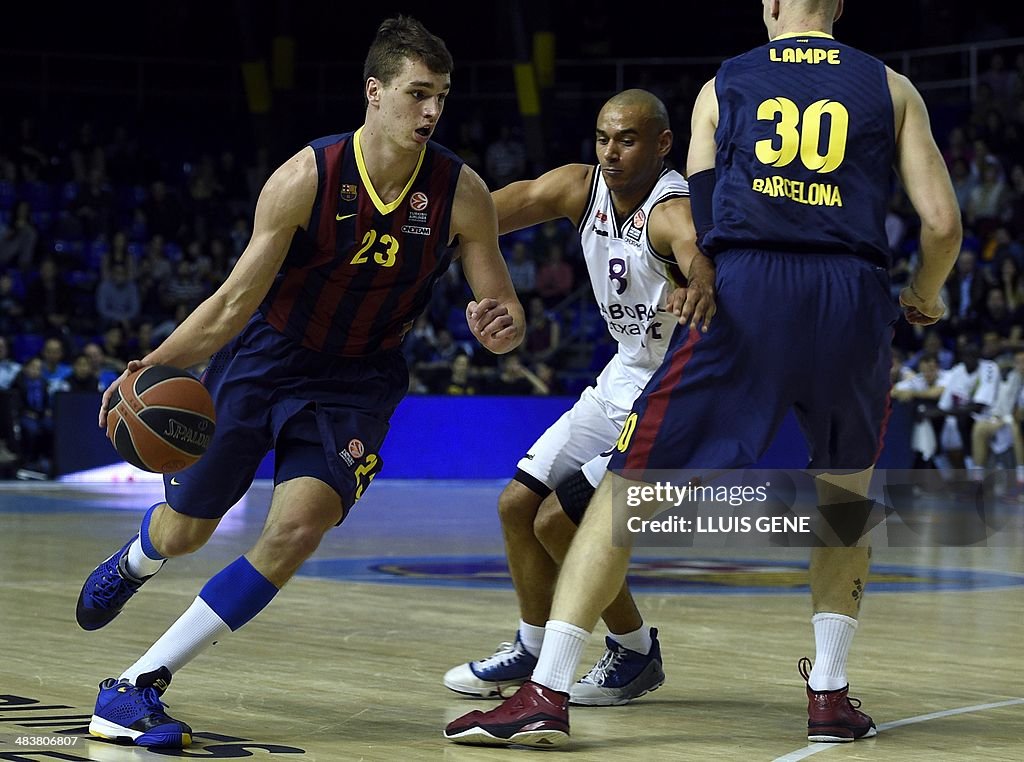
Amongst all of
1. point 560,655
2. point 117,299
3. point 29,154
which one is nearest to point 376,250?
point 560,655

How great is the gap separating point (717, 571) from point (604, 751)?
5045 mm

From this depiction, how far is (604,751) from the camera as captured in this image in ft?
13.7

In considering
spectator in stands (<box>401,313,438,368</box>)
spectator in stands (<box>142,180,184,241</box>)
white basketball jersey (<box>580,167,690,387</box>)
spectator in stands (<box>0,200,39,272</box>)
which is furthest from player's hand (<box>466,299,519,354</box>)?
spectator in stands (<box>142,180,184,241</box>)

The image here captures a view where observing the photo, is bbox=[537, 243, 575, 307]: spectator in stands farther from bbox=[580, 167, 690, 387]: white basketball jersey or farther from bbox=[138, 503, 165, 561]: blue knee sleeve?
bbox=[138, 503, 165, 561]: blue knee sleeve

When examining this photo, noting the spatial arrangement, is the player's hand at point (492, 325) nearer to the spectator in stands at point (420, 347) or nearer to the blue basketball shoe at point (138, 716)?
the blue basketball shoe at point (138, 716)

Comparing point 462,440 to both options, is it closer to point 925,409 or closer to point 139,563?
point 925,409

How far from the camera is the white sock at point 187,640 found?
4289 millimetres

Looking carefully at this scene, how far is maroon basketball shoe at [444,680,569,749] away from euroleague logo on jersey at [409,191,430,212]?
1452mm

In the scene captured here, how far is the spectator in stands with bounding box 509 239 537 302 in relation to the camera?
20.4m

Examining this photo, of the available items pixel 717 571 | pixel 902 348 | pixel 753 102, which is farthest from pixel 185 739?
pixel 902 348

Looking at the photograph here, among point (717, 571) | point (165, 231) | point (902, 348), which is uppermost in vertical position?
point (165, 231)

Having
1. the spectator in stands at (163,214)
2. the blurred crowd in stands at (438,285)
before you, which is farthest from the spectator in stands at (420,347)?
the spectator in stands at (163,214)

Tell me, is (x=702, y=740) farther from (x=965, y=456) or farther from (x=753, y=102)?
(x=965, y=456)

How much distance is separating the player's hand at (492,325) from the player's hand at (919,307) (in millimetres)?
1096
